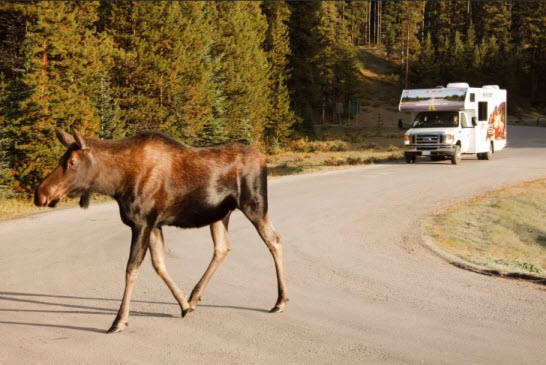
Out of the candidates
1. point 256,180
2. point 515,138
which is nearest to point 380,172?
point 256,180

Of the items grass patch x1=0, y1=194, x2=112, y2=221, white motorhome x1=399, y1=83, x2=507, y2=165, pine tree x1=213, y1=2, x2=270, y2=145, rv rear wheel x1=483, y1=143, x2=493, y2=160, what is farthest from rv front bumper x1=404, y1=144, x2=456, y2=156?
grass patch x1=0, y1=194, x2=112, y2=221

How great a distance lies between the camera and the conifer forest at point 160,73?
20.4 metres

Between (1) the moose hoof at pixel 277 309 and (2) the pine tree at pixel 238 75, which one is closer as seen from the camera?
(1) the moose hoof at pixel 277 309

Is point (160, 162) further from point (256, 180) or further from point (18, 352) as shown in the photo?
point (18, 352)

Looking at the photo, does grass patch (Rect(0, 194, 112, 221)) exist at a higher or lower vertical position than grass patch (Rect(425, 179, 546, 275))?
higher

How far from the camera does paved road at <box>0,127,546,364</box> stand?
20.5 ft

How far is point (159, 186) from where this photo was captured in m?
6.85

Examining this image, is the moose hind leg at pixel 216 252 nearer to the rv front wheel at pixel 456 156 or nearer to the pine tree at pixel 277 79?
the rv front wheel at pixel 456 156

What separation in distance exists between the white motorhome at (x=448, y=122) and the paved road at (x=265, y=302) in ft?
52.2

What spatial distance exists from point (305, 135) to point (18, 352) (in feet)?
172

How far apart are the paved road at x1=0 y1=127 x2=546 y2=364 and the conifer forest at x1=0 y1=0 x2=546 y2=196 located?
6410 mm

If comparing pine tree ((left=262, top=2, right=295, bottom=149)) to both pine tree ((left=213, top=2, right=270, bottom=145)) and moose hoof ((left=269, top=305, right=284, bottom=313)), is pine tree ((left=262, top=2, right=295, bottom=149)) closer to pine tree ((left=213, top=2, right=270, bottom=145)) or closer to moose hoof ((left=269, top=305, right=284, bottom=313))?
pine tree ((left=213, top=2, right=270, bottom=145))

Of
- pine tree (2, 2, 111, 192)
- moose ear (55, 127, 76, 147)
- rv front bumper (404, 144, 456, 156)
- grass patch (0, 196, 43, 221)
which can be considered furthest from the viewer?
rv front bumper (404, 144, 456, 156)

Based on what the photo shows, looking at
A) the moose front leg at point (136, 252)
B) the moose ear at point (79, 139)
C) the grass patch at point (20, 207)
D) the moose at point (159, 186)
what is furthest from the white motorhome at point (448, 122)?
the moose ear at point (79, 139)
